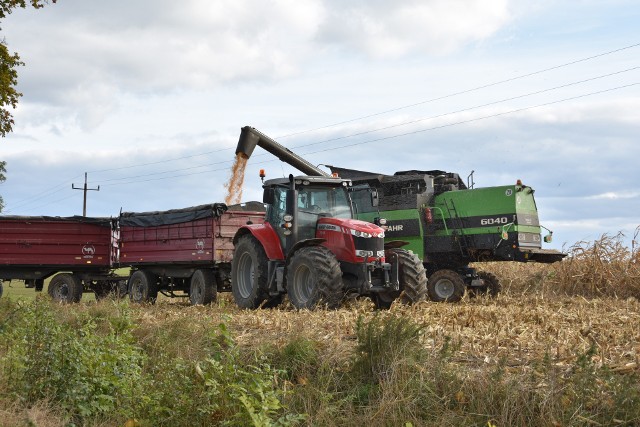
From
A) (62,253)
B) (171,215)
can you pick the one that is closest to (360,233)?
(171,215)

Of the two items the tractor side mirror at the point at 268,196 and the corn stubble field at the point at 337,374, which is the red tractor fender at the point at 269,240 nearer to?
the tractor side mirror at the point at 268,196

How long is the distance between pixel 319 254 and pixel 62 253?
11525 mm

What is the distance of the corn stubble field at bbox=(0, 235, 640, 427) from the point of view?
6680 millimetres

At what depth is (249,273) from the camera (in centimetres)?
1571

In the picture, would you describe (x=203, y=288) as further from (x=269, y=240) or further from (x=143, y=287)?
(x=269, y=240)

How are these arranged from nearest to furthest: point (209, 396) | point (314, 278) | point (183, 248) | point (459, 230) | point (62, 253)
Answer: point (209, 396) < point (314, 278) < point (459, 230) < point (183, 248) < point (62, 253)

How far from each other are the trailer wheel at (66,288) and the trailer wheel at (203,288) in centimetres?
517

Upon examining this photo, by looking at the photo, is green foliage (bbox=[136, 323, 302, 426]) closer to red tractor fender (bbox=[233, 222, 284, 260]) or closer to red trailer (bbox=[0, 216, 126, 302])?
red tractor fender (bbox=[233, 222, 284, 260])

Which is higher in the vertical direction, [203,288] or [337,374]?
[203,288]

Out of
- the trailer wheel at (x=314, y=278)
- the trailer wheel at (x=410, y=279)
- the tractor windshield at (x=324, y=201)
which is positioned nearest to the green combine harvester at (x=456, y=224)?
the tractor windshield at (x=324, y=201)

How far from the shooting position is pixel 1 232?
2166cm

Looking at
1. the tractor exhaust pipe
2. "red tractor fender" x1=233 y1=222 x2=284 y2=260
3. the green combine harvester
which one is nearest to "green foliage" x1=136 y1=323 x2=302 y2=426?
→ "red tractor fender" x1=233 y1=222 x2=284 y2=260

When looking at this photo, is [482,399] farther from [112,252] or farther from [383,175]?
[112,252]

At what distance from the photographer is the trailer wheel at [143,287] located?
1994 centimetres
